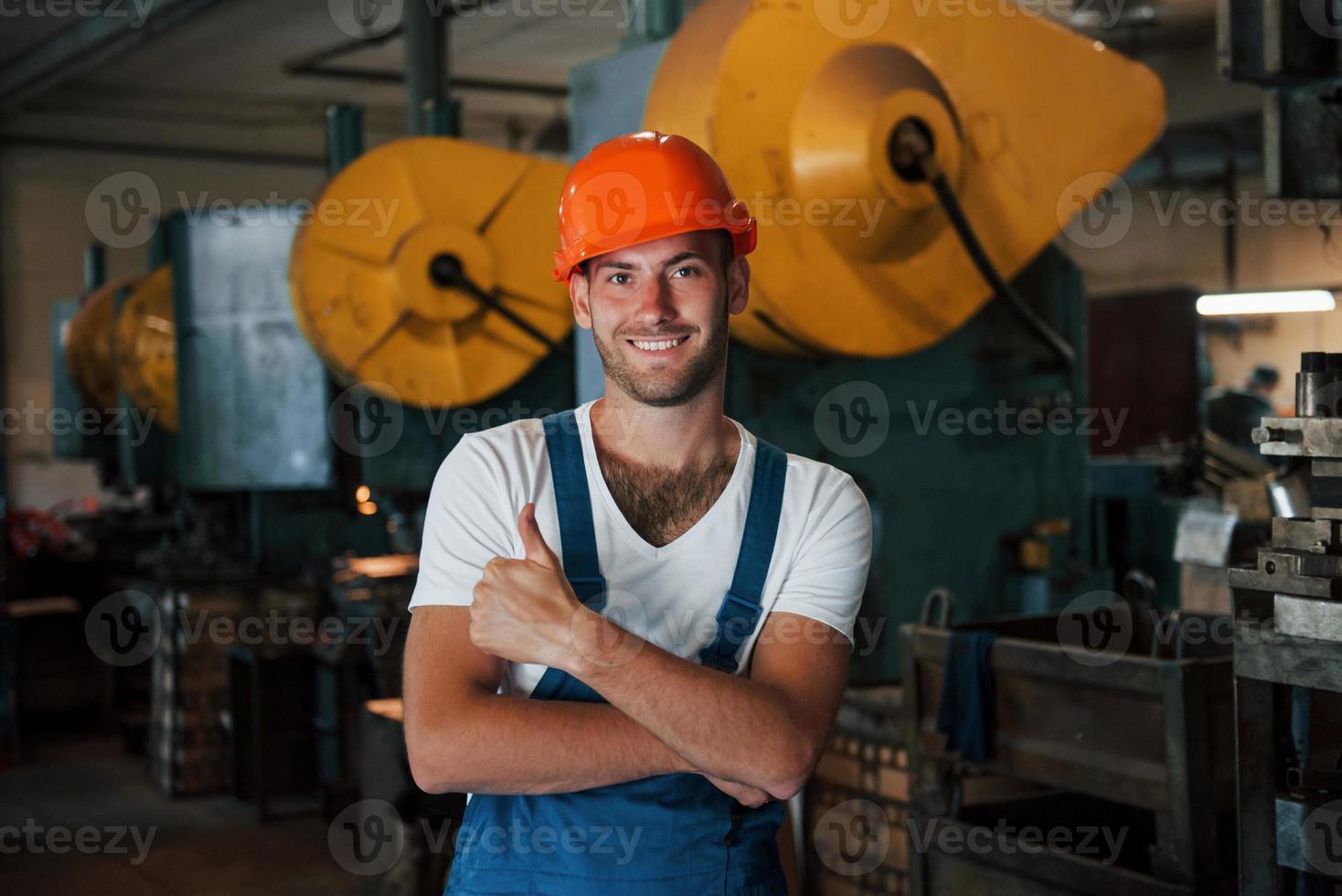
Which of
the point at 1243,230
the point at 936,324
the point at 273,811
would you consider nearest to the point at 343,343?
the point at 936,324

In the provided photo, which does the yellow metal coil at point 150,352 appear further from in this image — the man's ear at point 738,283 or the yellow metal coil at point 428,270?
the man's ear at point 738,283

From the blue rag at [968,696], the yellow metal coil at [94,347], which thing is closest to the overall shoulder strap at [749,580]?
the blue rag at [968,696]

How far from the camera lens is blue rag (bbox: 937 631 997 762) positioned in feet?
7.58

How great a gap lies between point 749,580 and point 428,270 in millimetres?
2501

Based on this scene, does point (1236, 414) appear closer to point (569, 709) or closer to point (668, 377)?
point (668, 377)

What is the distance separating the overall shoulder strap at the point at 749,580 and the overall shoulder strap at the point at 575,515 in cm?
13

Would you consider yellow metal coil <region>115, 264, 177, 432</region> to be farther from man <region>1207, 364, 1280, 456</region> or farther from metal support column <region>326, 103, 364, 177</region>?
man <region>1207, 364, 1280, 456</region>

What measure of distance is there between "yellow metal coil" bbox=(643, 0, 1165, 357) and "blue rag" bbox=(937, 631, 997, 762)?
1.99ft

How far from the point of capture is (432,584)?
141 cm

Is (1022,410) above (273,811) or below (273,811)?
above

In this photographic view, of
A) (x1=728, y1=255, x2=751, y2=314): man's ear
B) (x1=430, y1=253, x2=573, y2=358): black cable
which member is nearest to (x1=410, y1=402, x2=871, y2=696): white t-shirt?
(x1=728, y1=255, x2=751, y2=314): man's ear

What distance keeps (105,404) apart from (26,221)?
126 inches

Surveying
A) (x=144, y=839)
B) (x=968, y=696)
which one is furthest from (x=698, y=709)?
(x=144, y=839)

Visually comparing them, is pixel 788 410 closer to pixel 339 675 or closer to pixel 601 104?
pixel 601 104
